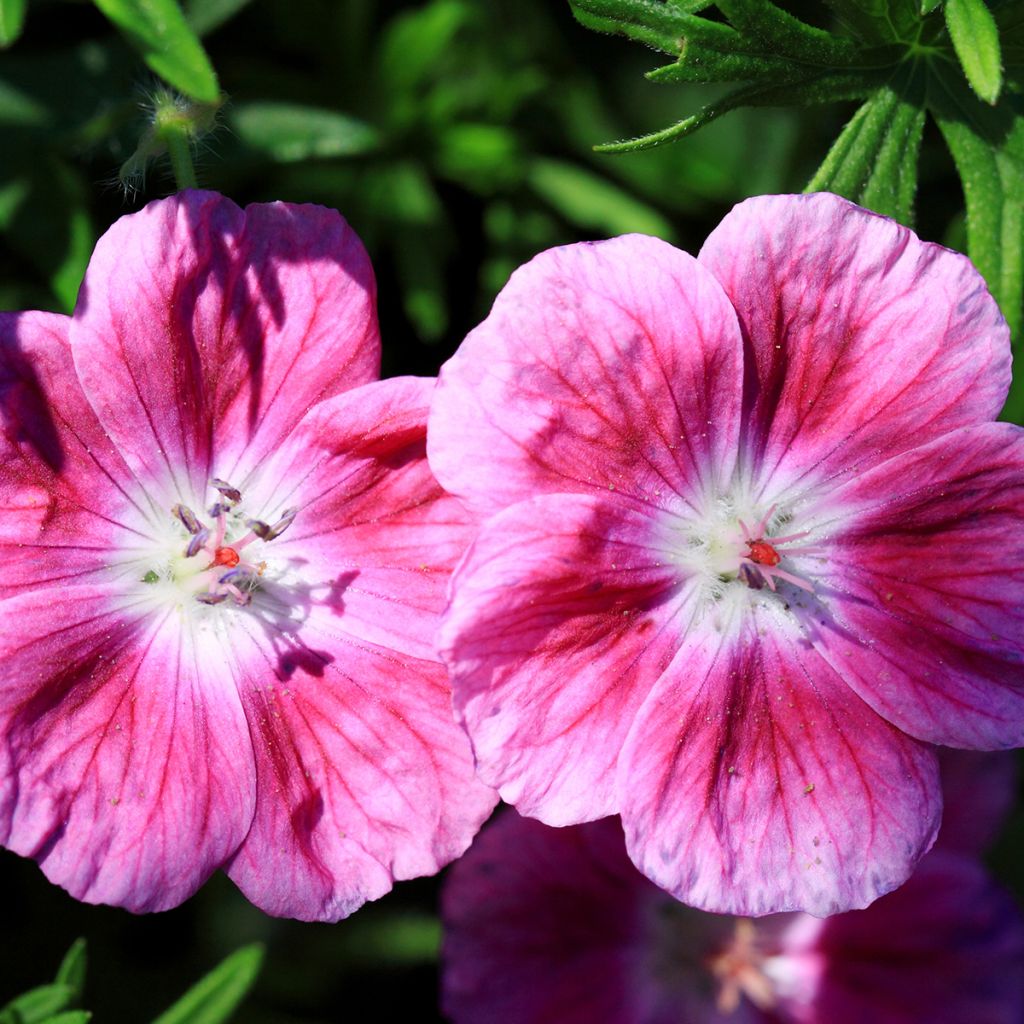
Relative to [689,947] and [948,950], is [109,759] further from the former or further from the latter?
[948,950]

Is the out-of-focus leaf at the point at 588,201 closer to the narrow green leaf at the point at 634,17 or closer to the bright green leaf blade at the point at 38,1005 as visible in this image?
the narrow green leaf at the point at 634,17

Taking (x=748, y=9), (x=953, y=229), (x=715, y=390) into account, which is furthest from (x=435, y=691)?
(x=953, y=229)

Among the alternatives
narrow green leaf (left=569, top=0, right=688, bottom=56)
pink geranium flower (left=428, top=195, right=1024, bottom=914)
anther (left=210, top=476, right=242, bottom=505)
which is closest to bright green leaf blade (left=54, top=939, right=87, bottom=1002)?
anther (left=210, top=476, right=242, bottom=505)

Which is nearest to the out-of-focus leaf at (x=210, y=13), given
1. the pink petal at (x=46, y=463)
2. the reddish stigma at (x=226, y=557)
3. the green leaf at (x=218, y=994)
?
the pink petal at (x=46, y=463)

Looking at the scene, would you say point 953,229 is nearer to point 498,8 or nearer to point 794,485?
point 794,485

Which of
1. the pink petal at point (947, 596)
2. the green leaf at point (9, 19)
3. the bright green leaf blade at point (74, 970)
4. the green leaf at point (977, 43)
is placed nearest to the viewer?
the green leaf at point (9, 19)

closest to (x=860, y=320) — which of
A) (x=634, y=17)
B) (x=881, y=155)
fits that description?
(x=881, y=155)
